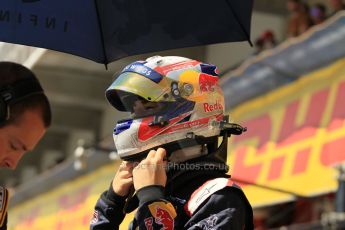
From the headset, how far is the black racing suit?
16.6 inches

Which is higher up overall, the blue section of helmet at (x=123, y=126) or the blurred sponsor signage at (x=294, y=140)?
the blue section of helmet at (x=123, y=126)

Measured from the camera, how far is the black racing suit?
7.45 ft

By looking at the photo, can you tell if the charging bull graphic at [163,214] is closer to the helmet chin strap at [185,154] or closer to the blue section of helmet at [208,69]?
the helmet chin strap at [185,154]

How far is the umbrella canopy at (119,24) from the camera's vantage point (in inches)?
109

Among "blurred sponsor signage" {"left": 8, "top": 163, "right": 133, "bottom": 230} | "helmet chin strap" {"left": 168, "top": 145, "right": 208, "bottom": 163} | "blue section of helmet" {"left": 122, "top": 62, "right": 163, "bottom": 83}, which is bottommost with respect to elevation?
"blurred sponsor signage" {"left": 8, "top": 163, "right": 133, "bottom": 230}

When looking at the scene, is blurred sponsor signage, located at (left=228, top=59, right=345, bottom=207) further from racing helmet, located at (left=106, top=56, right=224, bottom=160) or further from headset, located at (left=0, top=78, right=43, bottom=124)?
headset, located at (left=0, top=78, right=43, bottom=124)

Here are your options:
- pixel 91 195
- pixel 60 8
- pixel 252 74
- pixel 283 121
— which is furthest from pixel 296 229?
pixel 91 195

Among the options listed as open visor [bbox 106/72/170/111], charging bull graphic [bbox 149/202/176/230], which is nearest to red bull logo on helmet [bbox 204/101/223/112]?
open visor [bbox 106/72/170/111]

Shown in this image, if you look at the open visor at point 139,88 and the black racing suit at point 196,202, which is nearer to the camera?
the black racing suit at point 196,202

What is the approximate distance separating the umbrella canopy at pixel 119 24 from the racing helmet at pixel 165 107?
347mm

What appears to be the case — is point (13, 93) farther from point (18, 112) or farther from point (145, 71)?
point (145, 71)

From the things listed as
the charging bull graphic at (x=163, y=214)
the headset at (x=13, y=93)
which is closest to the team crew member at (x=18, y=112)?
the headset at (x=13, y=93)

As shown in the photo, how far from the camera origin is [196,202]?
2346mm

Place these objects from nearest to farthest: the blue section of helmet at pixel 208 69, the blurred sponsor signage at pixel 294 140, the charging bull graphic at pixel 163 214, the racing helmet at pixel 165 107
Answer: the charging bull graphic at pixel 163 214, the racing helmet at pixel 165 107, the blue section of helmet at pixel 208 69, the blurred sponsor signage at pixel 294 140
